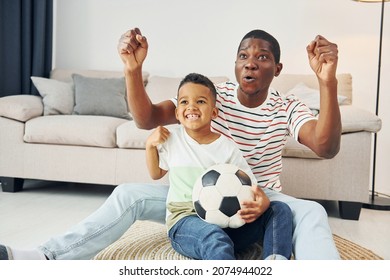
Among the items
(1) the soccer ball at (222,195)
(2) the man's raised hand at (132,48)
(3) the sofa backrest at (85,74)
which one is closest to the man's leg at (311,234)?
(1) the soccer ball at (222,195)

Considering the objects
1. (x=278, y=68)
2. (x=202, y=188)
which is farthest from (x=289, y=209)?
(x=278, y=68)

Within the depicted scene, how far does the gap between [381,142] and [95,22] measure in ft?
5.24

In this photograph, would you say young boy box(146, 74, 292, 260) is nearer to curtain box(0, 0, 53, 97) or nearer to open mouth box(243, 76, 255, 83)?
open mouth box(243, 76, 255, 83)

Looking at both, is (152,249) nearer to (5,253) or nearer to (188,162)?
(188,162)

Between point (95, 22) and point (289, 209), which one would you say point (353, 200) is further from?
point (95, 22)

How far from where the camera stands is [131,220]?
1133 mm

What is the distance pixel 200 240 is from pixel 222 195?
103 millimetres

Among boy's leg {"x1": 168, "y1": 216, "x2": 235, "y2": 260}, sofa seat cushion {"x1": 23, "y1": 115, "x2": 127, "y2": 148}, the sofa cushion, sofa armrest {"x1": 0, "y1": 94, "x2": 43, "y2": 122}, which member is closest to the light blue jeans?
boy's leg {"x1": 168, "y1": 216, "x2": 235, "y2": 260}

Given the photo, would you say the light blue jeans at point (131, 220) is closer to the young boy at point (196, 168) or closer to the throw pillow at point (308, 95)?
the young boy at point (196, 168)

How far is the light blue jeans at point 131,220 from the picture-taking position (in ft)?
3.06

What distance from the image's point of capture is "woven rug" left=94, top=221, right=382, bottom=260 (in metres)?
1.12

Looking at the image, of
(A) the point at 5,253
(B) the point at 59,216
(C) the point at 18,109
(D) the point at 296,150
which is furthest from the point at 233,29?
(A) the point at 5,253

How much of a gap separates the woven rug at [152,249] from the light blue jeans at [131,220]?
84mm

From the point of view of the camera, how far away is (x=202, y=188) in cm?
99
